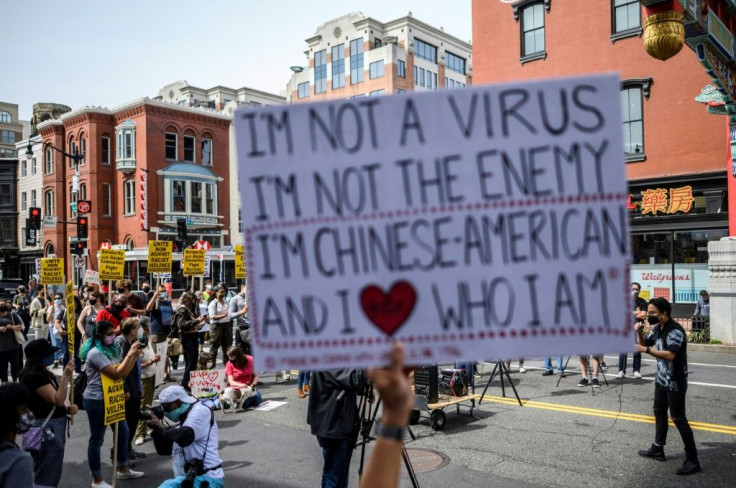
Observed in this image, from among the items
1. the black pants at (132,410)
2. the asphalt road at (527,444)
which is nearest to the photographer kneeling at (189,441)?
the asphalt road at (527,444)

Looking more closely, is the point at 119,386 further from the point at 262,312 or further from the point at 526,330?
the point at 526,330

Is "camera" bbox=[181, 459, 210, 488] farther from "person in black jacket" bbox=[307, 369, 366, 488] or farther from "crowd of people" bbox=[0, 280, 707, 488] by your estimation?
"person in black jacket" bbox=[307, 369, 366, 488]

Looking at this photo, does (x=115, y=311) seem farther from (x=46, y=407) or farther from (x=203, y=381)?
(x=46, y=407)

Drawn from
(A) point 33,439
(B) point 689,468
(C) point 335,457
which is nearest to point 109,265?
(A) point 33,439

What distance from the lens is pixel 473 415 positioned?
379 inches

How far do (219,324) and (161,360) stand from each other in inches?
65.3

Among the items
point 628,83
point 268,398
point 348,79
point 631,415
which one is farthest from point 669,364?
point 348,79

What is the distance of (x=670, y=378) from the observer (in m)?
6.89

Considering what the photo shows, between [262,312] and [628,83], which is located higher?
[628,83]

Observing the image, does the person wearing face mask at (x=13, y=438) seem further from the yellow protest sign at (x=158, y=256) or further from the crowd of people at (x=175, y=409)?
the yellow protest sign at (x=158, y=256)

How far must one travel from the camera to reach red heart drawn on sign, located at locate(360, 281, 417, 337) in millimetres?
2322

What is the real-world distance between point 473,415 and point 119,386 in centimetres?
537

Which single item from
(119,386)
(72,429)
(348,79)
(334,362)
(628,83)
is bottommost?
(72,429)

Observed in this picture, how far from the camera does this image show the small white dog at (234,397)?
34.6 feet
